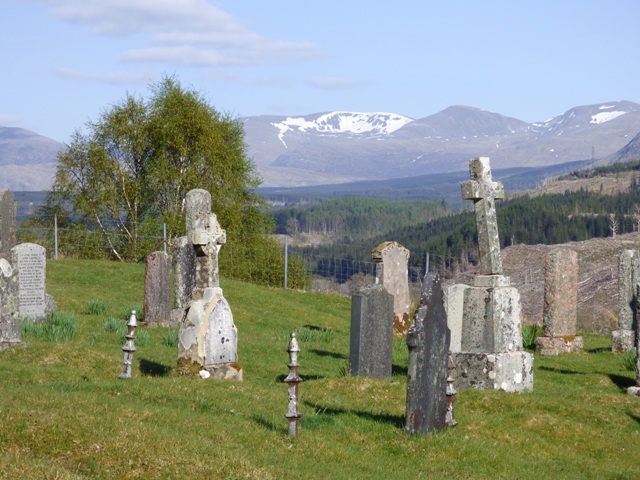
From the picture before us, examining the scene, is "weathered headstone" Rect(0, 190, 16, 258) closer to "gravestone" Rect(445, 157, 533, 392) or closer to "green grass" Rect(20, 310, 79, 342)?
"green grass" Rect(20, 310, 79, 342)

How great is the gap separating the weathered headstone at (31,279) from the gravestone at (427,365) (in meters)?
→ 14.6

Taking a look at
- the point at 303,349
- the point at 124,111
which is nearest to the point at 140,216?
the point at 124,111

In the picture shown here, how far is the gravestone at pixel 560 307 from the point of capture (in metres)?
25.7

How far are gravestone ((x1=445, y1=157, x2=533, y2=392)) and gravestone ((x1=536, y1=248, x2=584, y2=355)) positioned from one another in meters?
8.20

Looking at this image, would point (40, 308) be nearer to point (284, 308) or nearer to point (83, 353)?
point (83, 353)

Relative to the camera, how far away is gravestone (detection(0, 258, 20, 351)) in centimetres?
1869

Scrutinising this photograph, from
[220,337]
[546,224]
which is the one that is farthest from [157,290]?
[546,224]

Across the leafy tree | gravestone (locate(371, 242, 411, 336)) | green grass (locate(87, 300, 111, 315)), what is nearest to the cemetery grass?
green grass (locate(87, 300, 111, 315))

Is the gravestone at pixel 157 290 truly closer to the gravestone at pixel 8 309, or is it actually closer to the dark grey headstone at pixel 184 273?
the dark grey headstone at pixel 184 273

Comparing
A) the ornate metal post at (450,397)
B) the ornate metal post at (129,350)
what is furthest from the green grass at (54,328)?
the ornate metal post at (450,397)

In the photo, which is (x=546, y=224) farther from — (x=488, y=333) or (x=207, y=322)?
(x=207, y=322)

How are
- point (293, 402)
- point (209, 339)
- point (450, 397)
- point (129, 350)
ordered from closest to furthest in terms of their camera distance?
point (293, 402) < point (450, 397) < point (129, 350) < point (209, 339)

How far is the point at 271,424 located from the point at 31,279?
559 inches

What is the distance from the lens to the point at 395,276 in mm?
29406
